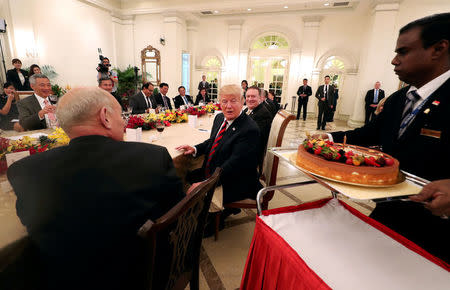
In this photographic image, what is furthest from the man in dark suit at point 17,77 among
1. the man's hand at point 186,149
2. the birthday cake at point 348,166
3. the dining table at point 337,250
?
the birthday cake at point 348,166

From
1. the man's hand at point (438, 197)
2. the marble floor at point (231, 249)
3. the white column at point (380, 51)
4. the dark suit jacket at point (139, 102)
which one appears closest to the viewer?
the man's hand at point (438, 197)

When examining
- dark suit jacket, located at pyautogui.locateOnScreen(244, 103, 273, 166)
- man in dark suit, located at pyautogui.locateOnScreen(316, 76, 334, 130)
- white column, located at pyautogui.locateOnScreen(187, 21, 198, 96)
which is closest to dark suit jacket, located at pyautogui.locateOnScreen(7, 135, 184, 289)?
dark suit jacket, located at pyautogui.locateOnScreen(244, 103, 273, 166)

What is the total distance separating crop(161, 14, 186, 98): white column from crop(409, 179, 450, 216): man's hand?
963cm

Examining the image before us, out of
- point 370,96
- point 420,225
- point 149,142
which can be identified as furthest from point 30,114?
point 370,96

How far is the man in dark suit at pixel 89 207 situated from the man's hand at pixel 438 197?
889mm

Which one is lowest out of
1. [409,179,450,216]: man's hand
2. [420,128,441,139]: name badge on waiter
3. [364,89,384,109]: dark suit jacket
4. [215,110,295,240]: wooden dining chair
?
[215,110,295,240]: wooden dining chair

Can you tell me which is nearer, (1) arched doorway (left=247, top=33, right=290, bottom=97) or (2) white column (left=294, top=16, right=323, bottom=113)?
(2) white column (left=294, top=16, right=323, bottom=113)

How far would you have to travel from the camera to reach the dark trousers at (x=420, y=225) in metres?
0.98

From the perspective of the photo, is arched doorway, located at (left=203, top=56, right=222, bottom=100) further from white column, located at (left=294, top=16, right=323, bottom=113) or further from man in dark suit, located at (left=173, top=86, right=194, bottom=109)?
man in dark suit, located at (left=173, top=86, right=194, bottom=109)

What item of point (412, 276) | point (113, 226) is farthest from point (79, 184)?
point (412, 276)

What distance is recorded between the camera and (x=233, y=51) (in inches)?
410

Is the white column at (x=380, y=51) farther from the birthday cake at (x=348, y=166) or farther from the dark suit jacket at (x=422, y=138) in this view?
the birthday cake at (x=348, y=166)

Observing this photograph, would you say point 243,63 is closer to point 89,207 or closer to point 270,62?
point 270,62

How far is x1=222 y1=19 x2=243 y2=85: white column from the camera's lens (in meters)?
10.1
